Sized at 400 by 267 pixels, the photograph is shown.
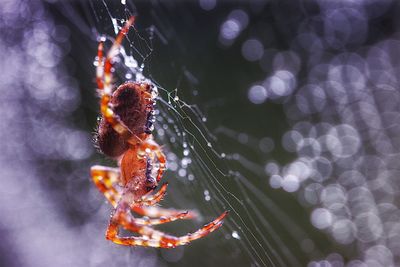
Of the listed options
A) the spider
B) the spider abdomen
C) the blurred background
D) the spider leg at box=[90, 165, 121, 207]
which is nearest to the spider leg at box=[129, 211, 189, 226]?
the spider

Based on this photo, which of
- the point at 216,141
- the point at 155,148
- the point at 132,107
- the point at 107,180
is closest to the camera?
the point at 155,148

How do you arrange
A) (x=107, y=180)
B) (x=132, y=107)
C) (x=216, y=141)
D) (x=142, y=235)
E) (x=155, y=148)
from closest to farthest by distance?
(x=155, y=148) → (x=132, y=107) → (x=142, y=235) → (x=107, y=180) → (x=216, y=141)

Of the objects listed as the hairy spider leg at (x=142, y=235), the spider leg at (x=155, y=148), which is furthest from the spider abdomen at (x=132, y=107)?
the hairy spider leg at (x=142, y=235)

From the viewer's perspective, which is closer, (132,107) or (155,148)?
(155,148)

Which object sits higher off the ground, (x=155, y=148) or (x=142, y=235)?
(x=155, y=148)

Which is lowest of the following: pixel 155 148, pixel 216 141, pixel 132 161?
pixel 216 141

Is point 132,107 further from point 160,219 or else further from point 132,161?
point 160,219

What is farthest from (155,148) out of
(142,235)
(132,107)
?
(142,235)

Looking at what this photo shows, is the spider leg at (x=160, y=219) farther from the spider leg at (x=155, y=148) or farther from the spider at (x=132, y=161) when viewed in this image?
the spider leg at (x=155, y=148)

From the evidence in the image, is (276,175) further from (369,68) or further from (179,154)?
(369,68)
